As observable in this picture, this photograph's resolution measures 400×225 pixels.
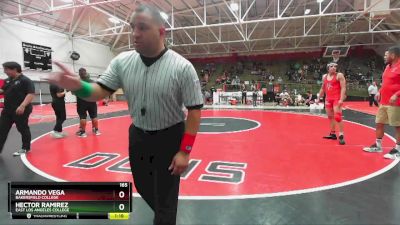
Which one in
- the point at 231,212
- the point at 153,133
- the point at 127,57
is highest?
the point at 127,57

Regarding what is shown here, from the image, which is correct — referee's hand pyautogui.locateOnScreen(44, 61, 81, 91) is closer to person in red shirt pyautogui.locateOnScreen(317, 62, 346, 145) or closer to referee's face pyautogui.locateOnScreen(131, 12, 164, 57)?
referee's face pyautogui.locateOnScreen(131, 12, 164, 57)

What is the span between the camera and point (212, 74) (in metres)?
30.4

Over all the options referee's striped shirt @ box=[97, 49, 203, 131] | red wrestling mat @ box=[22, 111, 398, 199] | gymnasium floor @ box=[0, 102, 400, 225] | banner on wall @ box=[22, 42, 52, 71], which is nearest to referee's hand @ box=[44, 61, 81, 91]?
referee's striped shirt @ box=[97, 49, 203, 131]

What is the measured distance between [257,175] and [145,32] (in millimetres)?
2748

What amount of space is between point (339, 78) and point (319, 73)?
22997 millimetres

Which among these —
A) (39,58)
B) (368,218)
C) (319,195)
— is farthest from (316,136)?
(39,58)

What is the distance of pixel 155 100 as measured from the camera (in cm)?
164

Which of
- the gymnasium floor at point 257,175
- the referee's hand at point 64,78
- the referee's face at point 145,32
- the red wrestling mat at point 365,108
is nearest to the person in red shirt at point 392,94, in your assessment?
the gymnasium floor at point 257,175

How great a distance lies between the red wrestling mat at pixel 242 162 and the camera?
3252 millimetres

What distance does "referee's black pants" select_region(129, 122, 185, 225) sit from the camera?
1713mm

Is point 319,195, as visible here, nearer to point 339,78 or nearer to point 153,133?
point 153,133
